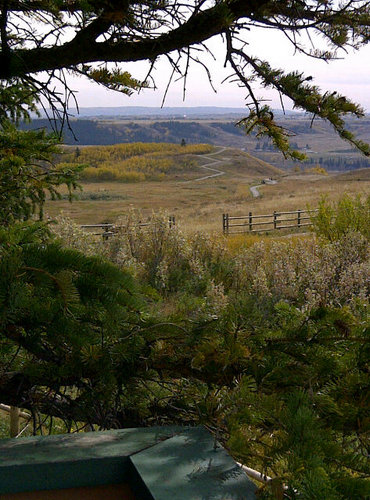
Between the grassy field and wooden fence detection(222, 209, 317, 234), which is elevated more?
wooden fence detection(222, 209, 317, 234)

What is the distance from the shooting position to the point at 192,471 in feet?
4.08

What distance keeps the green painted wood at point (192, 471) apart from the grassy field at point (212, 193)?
31463 mm

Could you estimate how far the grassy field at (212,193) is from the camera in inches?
1710

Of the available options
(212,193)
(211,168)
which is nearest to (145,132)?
(211,168)

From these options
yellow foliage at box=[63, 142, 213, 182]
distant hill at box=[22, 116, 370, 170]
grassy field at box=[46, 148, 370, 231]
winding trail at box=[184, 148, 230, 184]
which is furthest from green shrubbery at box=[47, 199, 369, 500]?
distant hill at box=[22, 116, 370, 170]

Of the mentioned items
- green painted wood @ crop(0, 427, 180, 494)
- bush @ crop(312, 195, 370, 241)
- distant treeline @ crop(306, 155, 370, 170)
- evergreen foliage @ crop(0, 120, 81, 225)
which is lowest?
distant treeline @ crop(306, 155, 370, 170)

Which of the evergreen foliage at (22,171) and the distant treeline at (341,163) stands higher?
the evergreen foliage at (22,171)

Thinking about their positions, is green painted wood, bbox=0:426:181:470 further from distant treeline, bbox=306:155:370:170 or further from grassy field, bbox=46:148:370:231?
distant treeline, bbox=306:155:370:170

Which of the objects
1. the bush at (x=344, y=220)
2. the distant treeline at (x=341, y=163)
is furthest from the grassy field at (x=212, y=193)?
the distant treeline at (x=341, y=163)

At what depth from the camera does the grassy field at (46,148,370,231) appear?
43438 millimetres

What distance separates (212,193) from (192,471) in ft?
238

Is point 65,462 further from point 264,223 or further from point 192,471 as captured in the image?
point 264,223

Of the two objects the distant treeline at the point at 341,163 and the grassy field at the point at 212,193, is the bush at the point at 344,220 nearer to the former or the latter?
the grassy field at the point at 212,193

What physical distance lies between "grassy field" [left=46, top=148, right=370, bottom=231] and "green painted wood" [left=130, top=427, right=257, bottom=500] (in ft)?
103
